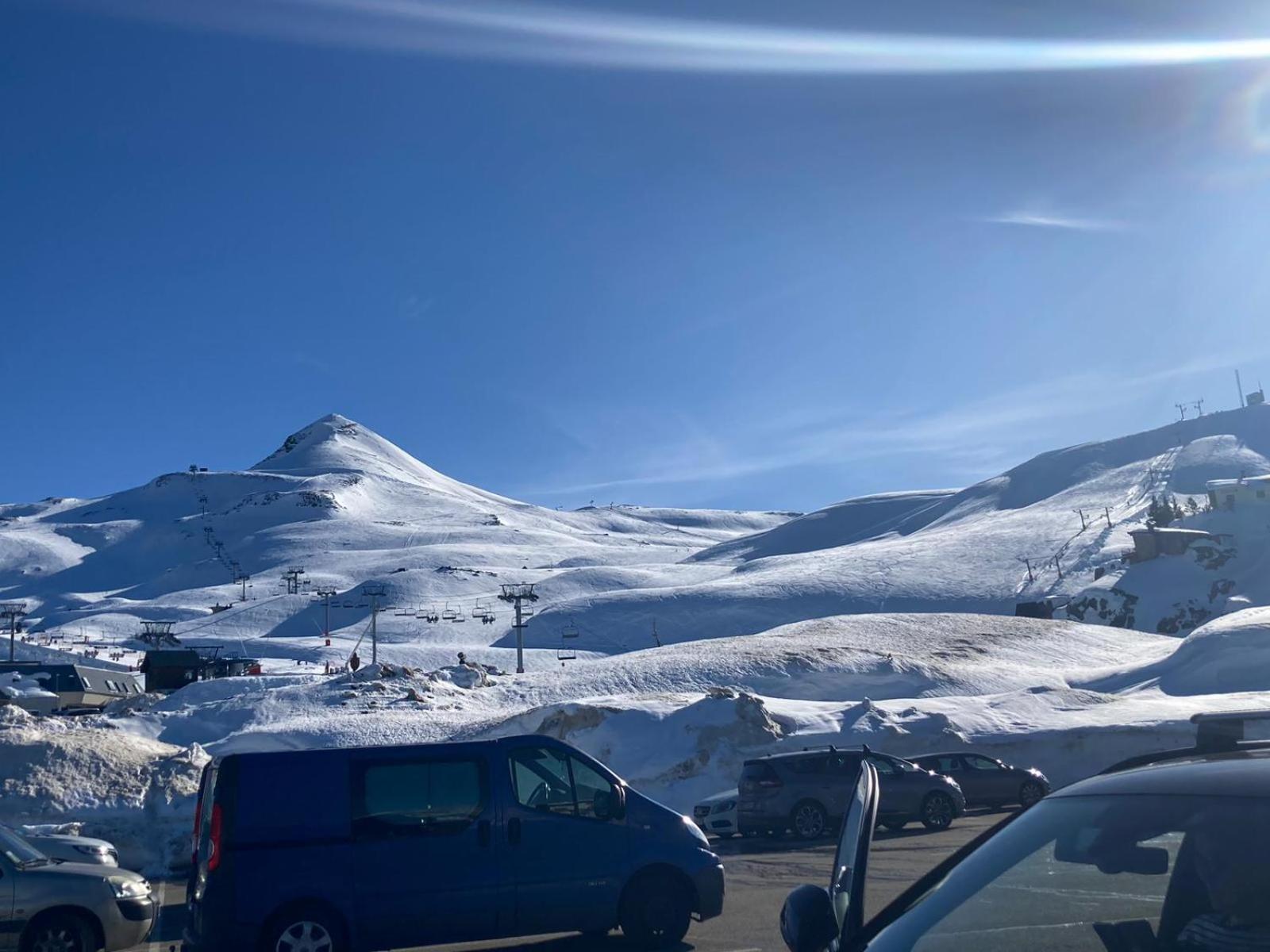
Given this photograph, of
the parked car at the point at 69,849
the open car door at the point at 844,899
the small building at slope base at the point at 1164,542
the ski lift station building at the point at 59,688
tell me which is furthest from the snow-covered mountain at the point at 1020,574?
the open car door at the point at 844,899

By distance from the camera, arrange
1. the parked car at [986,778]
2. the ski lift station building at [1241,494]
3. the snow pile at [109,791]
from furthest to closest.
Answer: the ski lift station building at [1241,494] < the parked car at [986,778] < the snow pile at [109,791]

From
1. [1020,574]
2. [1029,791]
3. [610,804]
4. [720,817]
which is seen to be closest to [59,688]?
[720,817]

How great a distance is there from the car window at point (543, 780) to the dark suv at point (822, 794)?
32.7ft

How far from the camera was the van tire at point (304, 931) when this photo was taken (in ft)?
29.8

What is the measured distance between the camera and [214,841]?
363 inches

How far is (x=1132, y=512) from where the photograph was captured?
142 meters

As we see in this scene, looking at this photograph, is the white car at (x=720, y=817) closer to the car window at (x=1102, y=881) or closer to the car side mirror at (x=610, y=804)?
the car side mirror at (x=610, y=804)

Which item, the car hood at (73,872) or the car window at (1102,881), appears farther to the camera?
the car hood at (73,872)

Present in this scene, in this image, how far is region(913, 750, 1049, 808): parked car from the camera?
2317cm

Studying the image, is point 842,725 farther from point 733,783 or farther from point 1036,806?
point 1036,806

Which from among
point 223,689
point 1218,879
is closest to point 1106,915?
point 1218,879

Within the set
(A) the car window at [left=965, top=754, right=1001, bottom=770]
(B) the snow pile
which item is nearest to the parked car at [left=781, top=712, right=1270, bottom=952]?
(B) the snow pile

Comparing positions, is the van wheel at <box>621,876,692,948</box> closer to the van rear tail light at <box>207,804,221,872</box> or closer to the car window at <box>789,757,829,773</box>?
the van rear tail light at <box>207,804,221,872</box>

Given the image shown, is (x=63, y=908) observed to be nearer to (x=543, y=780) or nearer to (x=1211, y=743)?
(x=543, y=780)
